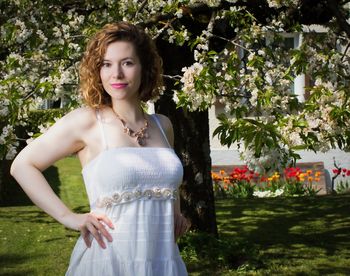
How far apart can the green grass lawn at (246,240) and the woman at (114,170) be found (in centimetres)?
387

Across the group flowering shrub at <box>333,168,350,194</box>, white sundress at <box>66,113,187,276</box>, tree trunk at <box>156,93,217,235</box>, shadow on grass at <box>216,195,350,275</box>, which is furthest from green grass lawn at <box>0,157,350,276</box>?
white sundress at <box>66,113,187,276</box>

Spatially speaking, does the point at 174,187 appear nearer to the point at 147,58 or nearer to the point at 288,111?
the point at 147,58

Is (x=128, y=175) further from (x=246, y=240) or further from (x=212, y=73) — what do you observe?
(x=246, y=240)

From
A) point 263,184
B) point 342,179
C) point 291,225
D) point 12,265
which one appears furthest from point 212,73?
point 342,179

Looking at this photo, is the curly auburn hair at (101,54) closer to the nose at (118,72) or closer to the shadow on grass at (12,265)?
the nose at (118,72)

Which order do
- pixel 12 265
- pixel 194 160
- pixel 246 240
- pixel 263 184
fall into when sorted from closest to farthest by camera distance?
pixel 12 265 → pixel 194 160 → pixel 246 240 → pixel 263 184

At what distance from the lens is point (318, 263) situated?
23.7 ft

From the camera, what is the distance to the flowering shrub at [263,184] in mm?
12125

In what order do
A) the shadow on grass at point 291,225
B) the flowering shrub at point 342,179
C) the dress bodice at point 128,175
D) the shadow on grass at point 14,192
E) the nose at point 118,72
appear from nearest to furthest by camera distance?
the dress bodice at point 128,175 → the nose at point 118,72 → the shadow on grass at point 291,225 → the shadow on grass at point 14,192 → the flowering shrub at point 342,179

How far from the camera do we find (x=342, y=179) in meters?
13.2

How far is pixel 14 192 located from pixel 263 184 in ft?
14.1

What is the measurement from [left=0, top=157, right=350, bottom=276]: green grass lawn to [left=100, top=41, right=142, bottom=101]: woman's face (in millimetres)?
3974

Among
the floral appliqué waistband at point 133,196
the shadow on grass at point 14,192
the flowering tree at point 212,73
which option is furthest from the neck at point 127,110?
the shadow on grass at point 14,192

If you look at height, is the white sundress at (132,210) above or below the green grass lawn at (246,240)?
above
